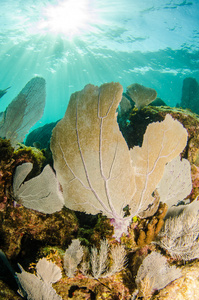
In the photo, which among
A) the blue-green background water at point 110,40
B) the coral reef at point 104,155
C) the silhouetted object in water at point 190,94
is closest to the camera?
the coral reef at point 104,155

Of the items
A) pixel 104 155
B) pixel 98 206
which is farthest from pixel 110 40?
pixel 98 206

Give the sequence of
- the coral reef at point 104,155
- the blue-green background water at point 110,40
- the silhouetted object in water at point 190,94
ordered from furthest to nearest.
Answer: the blue-green background water at point 110,40 < the silhouetted object in water at point 190,94 < the coral reef at point 104,155

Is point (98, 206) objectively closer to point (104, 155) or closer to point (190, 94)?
point (104, 155)

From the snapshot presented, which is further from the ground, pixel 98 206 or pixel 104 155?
pixel 104 155

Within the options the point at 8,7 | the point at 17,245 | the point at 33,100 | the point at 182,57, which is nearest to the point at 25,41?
the point at 8,7

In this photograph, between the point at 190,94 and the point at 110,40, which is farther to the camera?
the point at 110,40

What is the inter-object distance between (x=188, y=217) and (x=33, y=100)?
4.39 meters

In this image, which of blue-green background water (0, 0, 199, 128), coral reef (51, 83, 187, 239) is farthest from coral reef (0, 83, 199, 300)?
blue-green background water (0, 0, 199, 128)

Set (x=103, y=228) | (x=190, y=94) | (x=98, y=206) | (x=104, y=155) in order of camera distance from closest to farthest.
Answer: (x=104, y=155) < (x=98, y=206) < (x=103, y=228) < (x=190, y=94)

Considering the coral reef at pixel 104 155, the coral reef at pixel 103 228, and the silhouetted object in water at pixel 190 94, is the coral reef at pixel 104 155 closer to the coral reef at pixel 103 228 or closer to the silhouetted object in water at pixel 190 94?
the coral reef at pixel 103 228

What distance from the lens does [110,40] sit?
68.7ft

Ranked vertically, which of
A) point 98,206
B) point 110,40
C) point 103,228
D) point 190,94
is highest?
point 110,40

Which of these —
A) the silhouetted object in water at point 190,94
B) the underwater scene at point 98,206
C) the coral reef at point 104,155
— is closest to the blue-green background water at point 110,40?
the silhouetted object in water at point 190,94

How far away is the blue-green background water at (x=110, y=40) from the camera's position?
15773 millimetres
